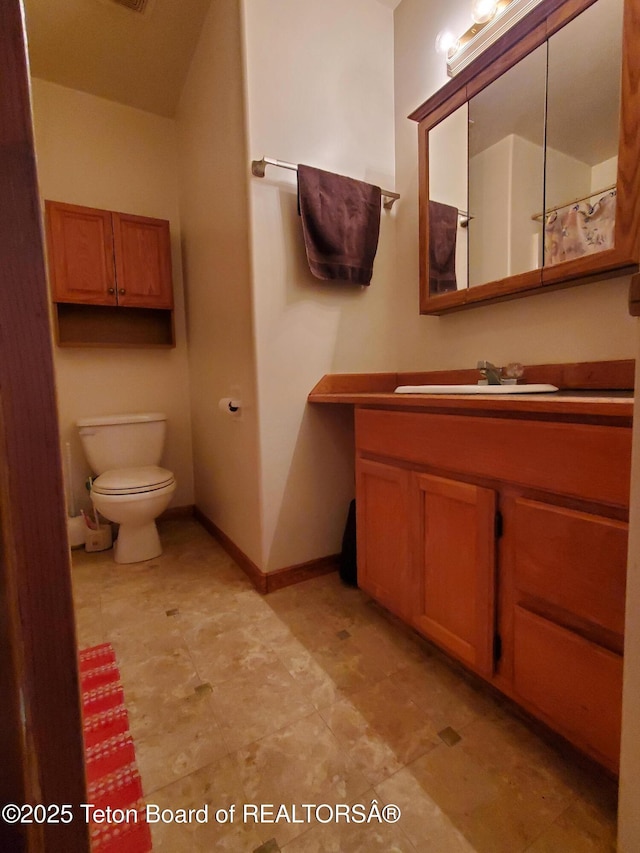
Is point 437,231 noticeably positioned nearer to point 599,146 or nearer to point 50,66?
point 599,146

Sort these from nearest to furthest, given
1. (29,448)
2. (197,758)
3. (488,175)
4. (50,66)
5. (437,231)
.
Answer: (29,448) < (197,758) < (488,175) < (437,231) < (50,66)

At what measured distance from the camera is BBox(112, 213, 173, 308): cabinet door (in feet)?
6.98

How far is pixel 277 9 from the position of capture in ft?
4.88

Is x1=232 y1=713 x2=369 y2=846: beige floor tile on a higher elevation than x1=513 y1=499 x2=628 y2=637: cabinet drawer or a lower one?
lower

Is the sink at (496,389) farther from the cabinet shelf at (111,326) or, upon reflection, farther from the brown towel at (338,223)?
the cabinet shelf at (111,326)

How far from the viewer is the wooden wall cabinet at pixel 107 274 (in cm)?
198

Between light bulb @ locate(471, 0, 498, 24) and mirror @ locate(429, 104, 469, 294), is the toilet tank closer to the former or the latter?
mirror @ locate(429, 104, 469, 294)

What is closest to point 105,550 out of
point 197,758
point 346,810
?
point 197,758

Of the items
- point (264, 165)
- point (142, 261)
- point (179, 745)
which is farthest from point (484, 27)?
point (179, 745)

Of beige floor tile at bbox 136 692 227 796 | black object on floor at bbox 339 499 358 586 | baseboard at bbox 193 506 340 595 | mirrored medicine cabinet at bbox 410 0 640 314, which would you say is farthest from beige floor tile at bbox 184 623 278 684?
mirrored medicine cabinet at bbox 410 0 640 314

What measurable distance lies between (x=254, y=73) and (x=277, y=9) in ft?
0.93

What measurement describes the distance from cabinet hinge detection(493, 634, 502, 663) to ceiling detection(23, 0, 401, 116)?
251 centimetres

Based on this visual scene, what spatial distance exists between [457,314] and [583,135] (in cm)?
64

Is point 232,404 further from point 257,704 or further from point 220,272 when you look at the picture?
point 257,704
